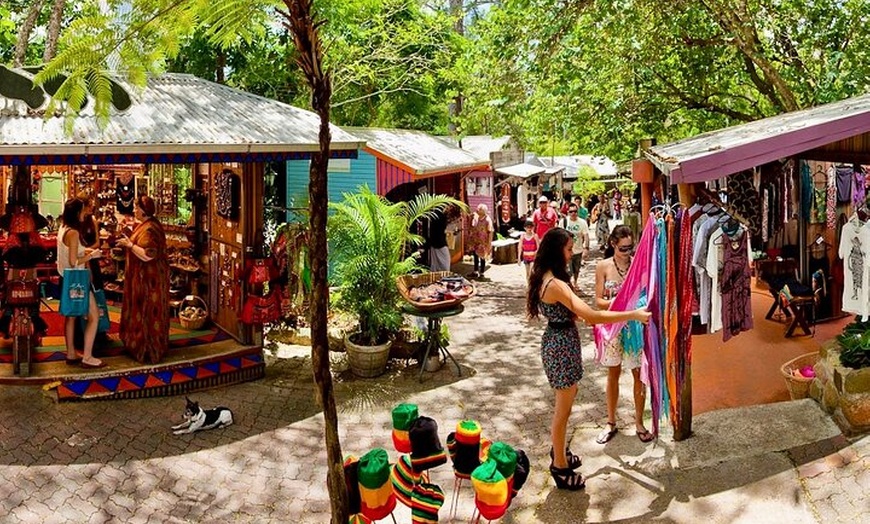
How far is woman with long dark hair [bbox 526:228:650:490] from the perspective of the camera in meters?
→ 5.35

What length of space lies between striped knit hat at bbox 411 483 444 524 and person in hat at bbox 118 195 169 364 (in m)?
4.69

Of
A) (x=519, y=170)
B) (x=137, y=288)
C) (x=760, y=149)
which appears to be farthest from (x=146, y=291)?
(x=519, y=170)

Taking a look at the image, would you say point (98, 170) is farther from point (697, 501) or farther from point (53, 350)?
point (697, 501)

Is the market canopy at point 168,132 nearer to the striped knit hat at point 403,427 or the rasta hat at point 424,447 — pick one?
the striped knit hat at point 403,427

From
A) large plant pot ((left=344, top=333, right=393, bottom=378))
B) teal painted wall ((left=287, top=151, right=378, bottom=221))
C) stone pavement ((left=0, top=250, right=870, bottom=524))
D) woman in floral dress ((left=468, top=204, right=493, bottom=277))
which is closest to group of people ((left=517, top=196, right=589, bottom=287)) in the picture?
woman in floral dress ((left=468, top=204, right=493, bottom=277))

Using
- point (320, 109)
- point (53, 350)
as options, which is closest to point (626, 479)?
point (320, 109)

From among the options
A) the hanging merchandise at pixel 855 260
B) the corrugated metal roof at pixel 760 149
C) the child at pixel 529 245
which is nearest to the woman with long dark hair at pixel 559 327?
the corrugated metal roof at pixel 760 149

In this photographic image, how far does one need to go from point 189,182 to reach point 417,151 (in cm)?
513

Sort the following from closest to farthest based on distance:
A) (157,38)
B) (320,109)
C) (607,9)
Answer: (320,109), (157,38), (607,9)

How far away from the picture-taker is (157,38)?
4.85 m

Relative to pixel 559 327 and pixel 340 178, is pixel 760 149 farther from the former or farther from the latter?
pixel 340 178

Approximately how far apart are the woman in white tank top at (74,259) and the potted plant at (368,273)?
103 inches

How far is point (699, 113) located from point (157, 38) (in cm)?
1241

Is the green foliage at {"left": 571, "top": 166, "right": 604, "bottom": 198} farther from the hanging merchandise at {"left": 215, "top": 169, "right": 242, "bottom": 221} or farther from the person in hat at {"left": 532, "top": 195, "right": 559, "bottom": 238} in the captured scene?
the hanging merchandise at {"left": 215, "top": 169, "right": 242, "bottom": 221}
